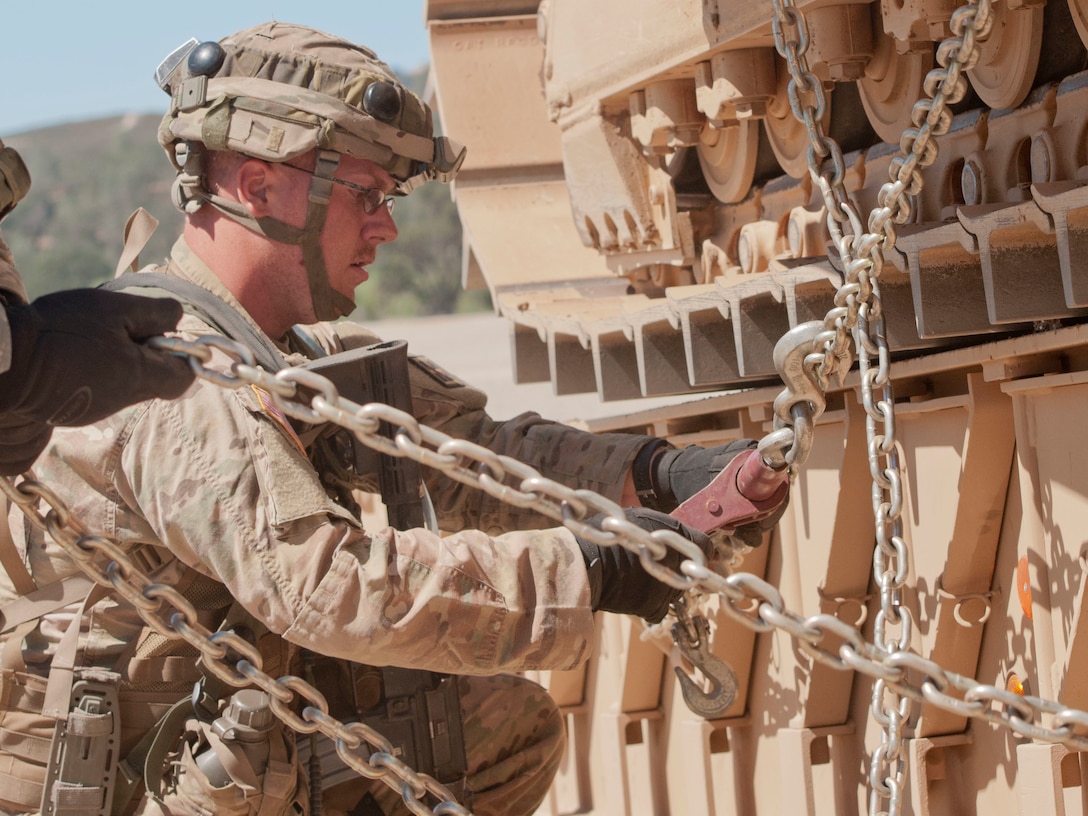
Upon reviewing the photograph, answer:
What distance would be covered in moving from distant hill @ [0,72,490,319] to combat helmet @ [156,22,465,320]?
2137 centimetres

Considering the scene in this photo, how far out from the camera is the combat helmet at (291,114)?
3.45 m

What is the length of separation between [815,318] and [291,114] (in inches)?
50.2

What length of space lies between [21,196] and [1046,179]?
1969 millimetres

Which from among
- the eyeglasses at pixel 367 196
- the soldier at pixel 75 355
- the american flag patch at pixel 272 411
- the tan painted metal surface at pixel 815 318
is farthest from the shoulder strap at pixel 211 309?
the tan painted metal surface at pixel 815 318

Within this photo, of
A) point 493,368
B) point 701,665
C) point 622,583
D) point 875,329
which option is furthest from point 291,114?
point 493,368

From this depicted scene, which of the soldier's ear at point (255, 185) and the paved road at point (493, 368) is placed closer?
the soldier's ear at point (255, 185)

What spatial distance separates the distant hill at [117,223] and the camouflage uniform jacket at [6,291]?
22415 mm

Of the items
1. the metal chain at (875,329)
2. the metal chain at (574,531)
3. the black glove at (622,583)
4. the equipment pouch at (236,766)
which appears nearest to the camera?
Result: the metal chain at (574,531)

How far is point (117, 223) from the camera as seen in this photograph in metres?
71.2

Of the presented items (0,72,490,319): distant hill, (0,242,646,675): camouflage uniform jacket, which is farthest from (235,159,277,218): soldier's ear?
(0,72,490,319): distant hill

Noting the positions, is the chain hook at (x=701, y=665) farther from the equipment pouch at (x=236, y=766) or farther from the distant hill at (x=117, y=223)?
the distant hill at (x=117, y=223)

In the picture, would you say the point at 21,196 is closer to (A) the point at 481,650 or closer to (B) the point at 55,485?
(B) the point at 55,485

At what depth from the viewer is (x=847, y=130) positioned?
4.40m

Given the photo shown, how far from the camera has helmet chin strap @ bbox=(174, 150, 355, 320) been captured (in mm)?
3506
